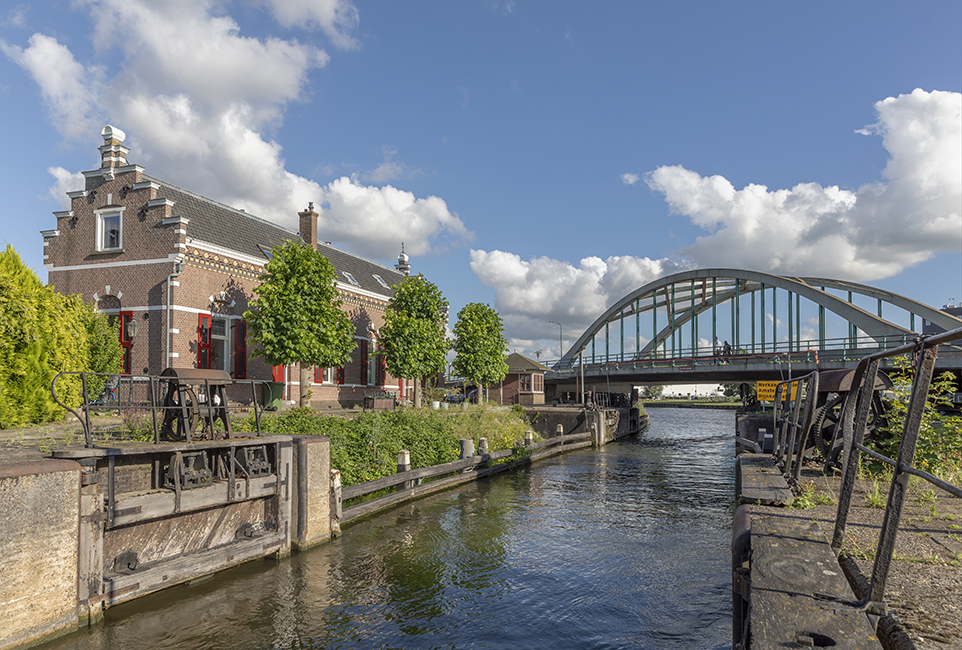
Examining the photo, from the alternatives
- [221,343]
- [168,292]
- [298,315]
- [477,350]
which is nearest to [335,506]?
[298,315]

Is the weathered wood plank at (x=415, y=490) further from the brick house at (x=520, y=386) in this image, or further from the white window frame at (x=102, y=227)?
the brick house at (x=520, y=386)

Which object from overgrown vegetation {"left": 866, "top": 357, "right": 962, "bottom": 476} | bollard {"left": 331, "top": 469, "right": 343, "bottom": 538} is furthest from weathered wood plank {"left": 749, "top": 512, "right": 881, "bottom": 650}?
bollard {"left": 331, "top": 469, "right": 343, "bottom": 538}

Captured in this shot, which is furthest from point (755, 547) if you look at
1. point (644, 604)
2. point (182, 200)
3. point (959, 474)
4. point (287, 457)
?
point (182, 200)

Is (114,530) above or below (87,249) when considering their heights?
below

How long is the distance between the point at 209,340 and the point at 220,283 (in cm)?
261

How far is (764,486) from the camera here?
6.40m

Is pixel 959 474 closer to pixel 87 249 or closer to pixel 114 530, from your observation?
pixel 114 530

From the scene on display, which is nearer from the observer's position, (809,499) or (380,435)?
(809,499)

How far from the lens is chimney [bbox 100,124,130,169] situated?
24625 millimetres

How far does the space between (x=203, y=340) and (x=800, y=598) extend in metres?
24.7

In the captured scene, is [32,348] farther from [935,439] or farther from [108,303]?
[935,439]

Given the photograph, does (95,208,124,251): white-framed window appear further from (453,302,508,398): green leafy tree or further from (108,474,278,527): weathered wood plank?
(453,302,508,398): green leafy tree

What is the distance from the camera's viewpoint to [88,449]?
8.44m

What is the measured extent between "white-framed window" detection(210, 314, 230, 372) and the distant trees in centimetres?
1044
